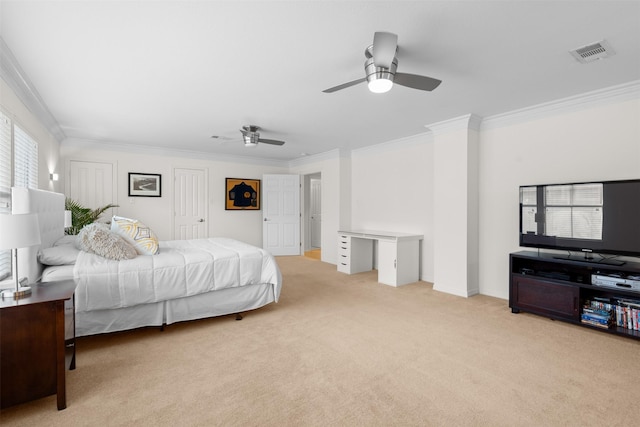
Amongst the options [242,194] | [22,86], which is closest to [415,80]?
[22,86]

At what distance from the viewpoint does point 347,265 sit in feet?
17.9

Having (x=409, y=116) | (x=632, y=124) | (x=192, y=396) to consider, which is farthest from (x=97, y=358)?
(x=632, y=124)

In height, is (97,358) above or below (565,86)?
below

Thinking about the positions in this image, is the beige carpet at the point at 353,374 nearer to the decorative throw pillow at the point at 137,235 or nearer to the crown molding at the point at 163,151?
the decorative throw pillow at the point at 137,235

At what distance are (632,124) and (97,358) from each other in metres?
5.15

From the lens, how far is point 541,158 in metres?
3.62

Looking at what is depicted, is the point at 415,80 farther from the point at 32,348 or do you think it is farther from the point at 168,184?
the point at 168,184

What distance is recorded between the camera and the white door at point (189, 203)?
6391 millimetres

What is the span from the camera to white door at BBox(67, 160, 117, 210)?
214 inches

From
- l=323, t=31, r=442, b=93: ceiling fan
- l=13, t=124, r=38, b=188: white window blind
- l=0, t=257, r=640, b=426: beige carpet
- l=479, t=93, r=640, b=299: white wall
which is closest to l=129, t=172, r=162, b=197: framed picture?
l=13, t=124, r=38, b=188: white window blind

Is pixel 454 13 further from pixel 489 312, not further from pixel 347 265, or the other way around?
pixel 347 265

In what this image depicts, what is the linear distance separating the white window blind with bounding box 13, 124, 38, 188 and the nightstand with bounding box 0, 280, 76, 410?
1947mm

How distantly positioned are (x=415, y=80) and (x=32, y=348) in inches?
114

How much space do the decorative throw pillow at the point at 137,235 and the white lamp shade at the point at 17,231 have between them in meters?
1.23
